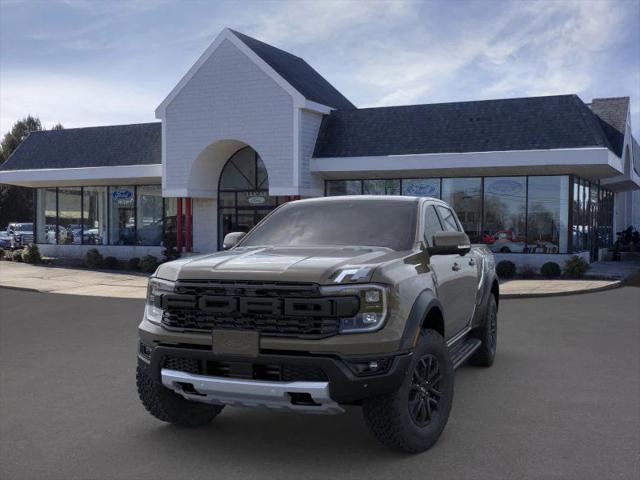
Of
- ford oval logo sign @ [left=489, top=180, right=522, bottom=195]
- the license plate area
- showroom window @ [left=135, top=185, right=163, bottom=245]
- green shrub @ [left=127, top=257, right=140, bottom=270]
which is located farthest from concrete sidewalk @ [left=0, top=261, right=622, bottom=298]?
the license plate area

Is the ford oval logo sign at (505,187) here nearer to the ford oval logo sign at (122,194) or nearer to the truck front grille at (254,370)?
the ford oval logo sign at (122,194)

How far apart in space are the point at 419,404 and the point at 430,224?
1913 millimetres

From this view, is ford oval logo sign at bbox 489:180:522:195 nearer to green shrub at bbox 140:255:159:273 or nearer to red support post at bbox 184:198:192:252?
red support post at bbox 184:198:192:252

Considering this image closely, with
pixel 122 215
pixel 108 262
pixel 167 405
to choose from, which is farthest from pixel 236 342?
pixel 122 215

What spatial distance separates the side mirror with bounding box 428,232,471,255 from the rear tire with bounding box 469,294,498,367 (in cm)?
233

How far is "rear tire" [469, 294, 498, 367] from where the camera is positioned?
294 inches

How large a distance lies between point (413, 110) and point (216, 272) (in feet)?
65.6

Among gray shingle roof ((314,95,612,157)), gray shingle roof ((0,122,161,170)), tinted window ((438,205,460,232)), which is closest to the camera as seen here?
tinted window ((438,205,460,232))

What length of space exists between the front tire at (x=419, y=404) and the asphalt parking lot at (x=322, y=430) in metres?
0.17

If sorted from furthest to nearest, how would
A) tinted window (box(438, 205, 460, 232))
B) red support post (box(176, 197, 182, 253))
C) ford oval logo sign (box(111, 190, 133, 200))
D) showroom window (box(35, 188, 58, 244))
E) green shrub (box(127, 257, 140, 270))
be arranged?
1. showroom window (box(35, 188, 58, 244))
2. ford oval logo sign (box(111, 190, 133, 200))
3. red support post (box(176, 197, 182, 253))
4. green shrub (box(127, 257, 140, 270))
5. tinted window (box(438, 205, 460, 232))

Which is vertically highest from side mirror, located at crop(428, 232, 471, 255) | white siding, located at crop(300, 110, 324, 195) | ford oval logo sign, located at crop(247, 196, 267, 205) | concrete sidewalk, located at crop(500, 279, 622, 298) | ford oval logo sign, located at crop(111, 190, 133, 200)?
white siding, located at crop(300, 110, 324, 195)

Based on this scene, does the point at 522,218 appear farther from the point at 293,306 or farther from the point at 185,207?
the point at 293,306

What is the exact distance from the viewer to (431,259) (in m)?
Answer: 5.54

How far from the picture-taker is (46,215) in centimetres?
3133
